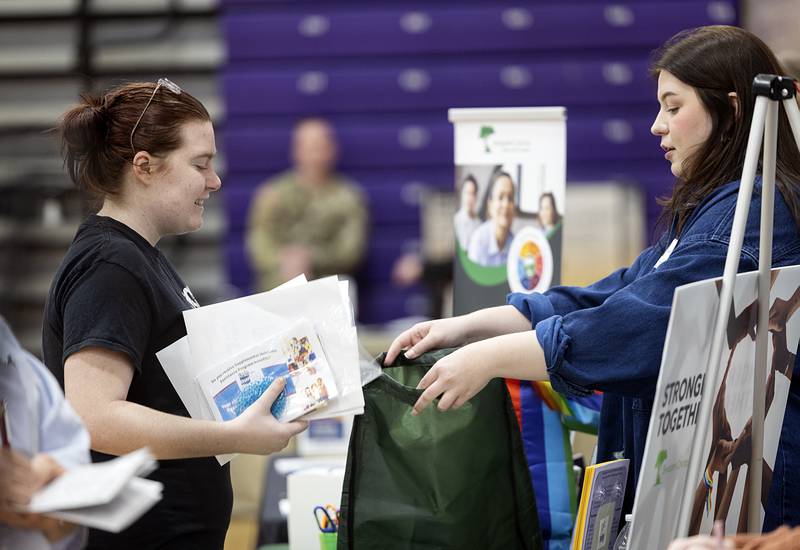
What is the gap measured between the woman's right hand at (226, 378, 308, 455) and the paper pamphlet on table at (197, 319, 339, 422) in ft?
0.07

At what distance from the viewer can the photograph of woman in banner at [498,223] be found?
2.67 m

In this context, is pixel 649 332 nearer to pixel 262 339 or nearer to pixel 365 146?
pixel 262 339

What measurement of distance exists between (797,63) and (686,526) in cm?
213

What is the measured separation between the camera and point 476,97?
5.98 m

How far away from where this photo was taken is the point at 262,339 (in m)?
1.88

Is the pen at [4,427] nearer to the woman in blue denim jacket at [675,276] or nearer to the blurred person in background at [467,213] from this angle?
the woman in blue denim jacket at [675,276]

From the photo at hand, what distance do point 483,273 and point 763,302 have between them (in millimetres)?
944

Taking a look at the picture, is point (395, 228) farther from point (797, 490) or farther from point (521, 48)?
point (797, 490)

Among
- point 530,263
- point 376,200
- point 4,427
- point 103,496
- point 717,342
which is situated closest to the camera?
point 103,496

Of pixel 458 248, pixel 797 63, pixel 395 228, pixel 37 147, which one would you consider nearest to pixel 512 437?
pixel 458 248

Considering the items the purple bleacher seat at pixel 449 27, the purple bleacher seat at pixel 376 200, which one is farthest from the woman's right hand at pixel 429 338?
the purple bleacher seat at pixel 449 27

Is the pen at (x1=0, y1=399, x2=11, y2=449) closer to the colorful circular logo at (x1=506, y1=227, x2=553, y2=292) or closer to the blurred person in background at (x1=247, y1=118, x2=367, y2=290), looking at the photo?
the colorful circular logo at (x1=506, y1=227, x2=553, y2=292)

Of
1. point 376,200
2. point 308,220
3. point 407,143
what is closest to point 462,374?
point 308,220

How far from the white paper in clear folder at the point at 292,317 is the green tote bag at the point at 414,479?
163mm
